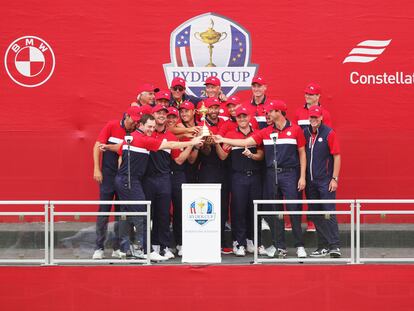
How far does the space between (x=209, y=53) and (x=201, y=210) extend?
253cm

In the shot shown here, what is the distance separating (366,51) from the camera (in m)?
11.6

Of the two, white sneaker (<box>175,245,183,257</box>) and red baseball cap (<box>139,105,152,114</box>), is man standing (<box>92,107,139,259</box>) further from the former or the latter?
white sneaker (<box>175,245,183,257</box>)

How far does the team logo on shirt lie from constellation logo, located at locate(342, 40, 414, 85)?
2.80 metres

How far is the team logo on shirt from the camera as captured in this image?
9742mm

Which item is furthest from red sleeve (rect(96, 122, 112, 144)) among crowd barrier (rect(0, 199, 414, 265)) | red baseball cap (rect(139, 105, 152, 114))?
crowd barrier (rect(0, 199, 414, 265))

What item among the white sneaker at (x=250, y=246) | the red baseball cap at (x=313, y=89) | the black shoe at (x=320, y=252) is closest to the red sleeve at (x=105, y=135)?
the white sneaker at (x=250, y=246)

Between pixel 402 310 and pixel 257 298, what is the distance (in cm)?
144

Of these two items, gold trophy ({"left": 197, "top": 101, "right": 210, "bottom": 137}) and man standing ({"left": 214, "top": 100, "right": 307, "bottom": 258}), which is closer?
gold trophy ({"left": 197, "top": 101, "right": 210, "bottom": 137})

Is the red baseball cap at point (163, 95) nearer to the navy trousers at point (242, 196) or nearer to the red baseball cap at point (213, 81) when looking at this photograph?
the red baseball cap at point (213, 81)

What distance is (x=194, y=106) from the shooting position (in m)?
10.8

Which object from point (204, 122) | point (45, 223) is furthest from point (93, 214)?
point (204, 122)

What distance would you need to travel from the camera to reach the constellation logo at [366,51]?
37.9 feet

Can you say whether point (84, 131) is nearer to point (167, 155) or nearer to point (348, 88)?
point (167, 155)

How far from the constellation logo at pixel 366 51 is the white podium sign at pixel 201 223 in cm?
283
